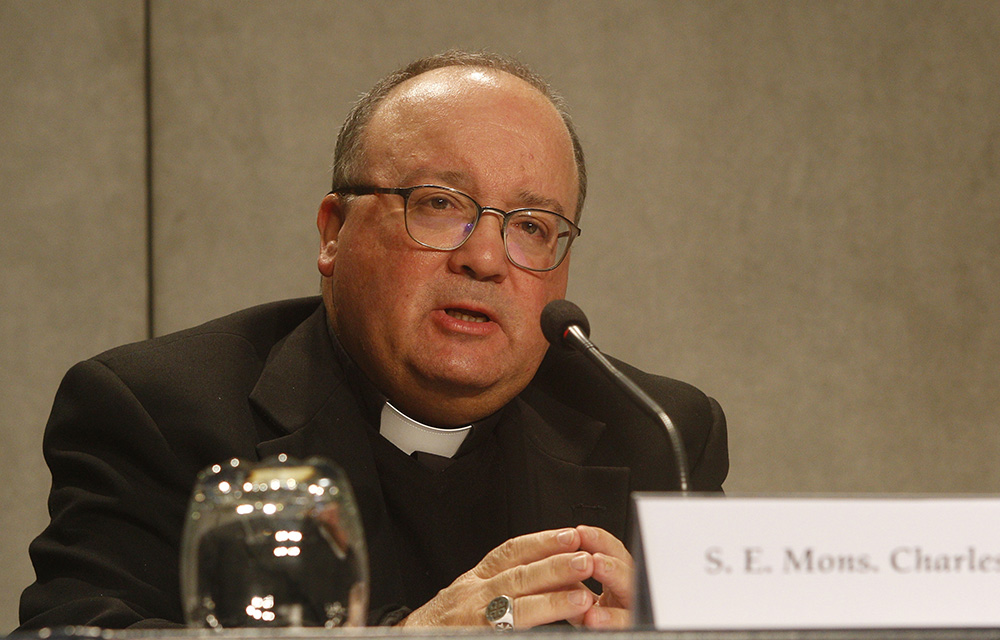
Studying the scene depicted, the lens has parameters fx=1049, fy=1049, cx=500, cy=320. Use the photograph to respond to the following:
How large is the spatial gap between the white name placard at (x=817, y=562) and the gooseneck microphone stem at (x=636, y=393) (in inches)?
12.7

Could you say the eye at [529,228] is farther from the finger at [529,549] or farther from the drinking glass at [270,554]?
the drinking glass at [270,554]

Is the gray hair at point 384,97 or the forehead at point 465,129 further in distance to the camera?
the gray hair at point 384,97

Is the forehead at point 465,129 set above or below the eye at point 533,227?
above

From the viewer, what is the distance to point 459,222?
5.43ft

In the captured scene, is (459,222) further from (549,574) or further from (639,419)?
(549,574)

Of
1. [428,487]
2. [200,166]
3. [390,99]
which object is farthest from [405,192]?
[200,166]

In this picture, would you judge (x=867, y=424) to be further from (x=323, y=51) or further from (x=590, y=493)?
(x=323, y=51)

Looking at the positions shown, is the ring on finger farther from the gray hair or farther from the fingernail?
the gray hair

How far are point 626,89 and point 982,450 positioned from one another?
136 cm

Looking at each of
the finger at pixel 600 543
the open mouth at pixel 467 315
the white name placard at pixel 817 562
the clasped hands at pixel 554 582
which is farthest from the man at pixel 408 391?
the white name placard at pixel 817 562

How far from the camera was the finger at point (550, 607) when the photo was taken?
1129mm

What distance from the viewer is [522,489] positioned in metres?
1.71

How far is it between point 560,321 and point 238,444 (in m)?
0.54

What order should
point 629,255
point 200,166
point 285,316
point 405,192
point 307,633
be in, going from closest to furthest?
point 307,633 < point 405,192 < point 285,316 < point 200,166 < point 629,255
